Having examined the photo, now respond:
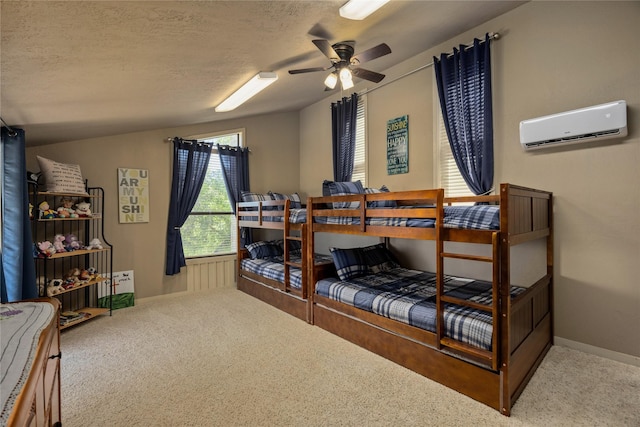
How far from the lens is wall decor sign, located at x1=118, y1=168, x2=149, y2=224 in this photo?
392cm

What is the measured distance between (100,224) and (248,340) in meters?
2.42

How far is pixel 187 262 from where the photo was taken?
4.44 m

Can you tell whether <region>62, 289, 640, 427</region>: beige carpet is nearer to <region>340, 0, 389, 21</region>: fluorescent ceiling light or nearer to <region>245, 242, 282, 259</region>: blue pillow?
<region>245, 242, 282, 259</region>: blue pillow

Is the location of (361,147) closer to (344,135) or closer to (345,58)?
(344,135)

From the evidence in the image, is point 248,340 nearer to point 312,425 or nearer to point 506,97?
point 312,425

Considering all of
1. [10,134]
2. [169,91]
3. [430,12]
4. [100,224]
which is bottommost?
[100,224]

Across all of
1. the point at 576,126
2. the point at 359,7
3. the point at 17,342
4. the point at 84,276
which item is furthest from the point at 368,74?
the point at 84,276

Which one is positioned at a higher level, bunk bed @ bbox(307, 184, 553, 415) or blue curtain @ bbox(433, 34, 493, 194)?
blue curtain @ bbox(433, 34, 493, 194)

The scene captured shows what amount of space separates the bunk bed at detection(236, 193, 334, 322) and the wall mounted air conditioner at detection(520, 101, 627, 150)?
88.1 inches

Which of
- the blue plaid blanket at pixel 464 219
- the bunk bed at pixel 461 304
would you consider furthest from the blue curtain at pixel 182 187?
the blue plaid blanket at pixel 464 219

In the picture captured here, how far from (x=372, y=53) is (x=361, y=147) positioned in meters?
1.90

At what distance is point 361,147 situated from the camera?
14.4 ft

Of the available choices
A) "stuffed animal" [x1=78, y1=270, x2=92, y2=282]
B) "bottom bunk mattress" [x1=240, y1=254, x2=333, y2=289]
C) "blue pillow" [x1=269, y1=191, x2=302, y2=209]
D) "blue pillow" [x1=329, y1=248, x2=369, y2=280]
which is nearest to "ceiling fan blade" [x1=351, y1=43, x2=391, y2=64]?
"blue pillow" [x1=329, y1=248, x2=369, y2=280]

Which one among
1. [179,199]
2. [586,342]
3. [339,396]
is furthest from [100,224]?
[586,342]
